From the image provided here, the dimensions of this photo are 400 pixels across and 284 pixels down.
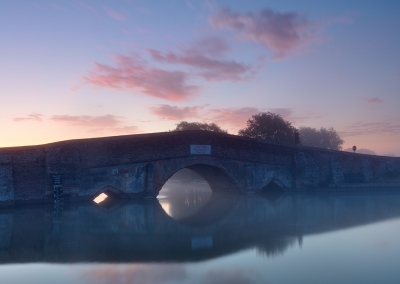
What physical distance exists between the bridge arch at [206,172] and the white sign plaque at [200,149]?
19.9 inches

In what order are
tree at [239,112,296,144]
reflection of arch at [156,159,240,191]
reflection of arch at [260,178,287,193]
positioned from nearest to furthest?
reflection of arch at [156,159,240,191] → reflection of arch at [260,178,287,193] → tree at [239,112,296,144]

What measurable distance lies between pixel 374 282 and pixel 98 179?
61.9 feet

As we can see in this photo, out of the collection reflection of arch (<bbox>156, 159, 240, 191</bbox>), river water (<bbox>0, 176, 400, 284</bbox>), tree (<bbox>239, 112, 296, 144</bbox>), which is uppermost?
tree (<bbox>239, 112, 296, 144</bbox>)

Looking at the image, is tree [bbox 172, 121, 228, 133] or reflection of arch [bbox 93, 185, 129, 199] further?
tree [bbox 172, 121, 228, 133]

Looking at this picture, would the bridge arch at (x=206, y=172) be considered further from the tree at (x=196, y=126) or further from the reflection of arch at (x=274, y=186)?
the tree at (x=196, y=126)

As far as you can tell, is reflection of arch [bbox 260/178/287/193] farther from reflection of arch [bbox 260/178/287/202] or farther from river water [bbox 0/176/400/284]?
river water [bbox 0/176/400/284]

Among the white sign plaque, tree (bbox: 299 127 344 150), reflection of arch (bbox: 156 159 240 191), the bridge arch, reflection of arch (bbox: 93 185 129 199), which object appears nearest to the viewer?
reflection of arch (bbox: 93 185 129 199)

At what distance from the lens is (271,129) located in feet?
186

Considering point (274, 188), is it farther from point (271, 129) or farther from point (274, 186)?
point (271, 129)

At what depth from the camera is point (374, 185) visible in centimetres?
3575

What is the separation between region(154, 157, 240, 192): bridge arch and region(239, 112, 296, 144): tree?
2468cm

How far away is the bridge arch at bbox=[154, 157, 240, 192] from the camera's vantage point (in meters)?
25.7

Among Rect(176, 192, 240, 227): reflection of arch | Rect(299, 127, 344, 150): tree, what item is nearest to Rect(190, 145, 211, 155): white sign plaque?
Rect(176, 192, 240, 227): reflection of arch

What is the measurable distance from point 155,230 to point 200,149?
548 inches
